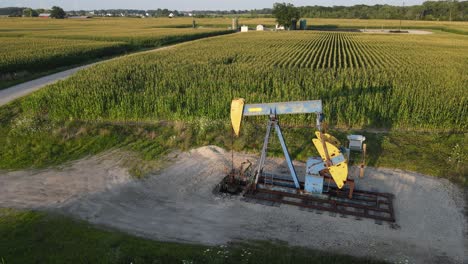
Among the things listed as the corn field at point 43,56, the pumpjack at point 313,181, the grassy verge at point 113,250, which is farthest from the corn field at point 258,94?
the grassy verge at point 113,250

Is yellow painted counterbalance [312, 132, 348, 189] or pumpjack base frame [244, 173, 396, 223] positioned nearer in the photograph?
yellow painted counterbalance [312, 132, 348, 189]

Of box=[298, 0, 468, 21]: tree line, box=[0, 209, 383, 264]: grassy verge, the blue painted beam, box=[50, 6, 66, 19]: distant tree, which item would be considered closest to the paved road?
box=[0, 209, 383, 264]: grassy verge

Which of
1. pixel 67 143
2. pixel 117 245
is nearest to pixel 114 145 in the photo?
pixel 67 143

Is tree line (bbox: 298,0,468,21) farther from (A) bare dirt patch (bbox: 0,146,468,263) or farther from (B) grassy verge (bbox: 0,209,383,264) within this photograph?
(B) grassy verge (bbox: 0,209,383,264)

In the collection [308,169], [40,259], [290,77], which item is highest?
[290,77]

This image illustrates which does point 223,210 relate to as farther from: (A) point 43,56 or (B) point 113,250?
(A) point 43,56

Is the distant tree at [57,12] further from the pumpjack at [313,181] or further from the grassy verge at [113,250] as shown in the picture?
the pumpjack at [313,181]

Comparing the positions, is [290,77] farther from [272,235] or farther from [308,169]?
[272,235]
